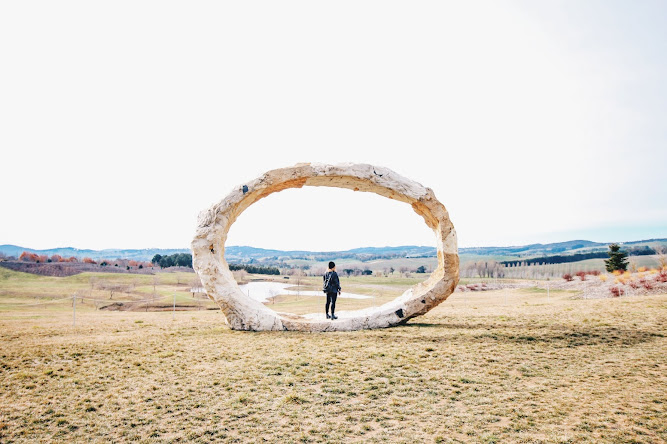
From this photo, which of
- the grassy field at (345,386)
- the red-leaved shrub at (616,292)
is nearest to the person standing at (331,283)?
the grassy field at (345,386)

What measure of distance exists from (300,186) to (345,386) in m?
8.96

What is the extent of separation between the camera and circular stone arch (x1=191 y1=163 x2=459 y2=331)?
13.8 m

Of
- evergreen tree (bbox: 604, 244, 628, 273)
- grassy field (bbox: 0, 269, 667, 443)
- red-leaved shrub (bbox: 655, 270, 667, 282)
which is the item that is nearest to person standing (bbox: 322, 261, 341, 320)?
grassy field (bbox: 0, 269, 667, 443)

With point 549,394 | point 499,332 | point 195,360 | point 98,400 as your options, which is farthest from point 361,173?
point 98,400

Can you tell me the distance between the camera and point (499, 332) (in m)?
12.4

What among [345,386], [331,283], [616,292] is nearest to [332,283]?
[331,283]

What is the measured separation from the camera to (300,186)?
15.2m

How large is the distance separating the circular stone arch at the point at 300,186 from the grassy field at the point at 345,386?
103cm

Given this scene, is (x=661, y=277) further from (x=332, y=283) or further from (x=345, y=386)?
(x=345, y=386)

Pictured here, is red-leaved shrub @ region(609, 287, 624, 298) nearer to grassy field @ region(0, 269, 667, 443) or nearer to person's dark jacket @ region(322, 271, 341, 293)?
grassy field @ region(0, 269, 667, 443)

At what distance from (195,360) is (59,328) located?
914cm

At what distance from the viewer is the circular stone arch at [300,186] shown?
13797 millimetres

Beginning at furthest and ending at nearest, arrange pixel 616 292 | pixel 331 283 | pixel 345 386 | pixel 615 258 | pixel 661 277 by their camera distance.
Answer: pixel 615 258, pixel 661 277, pixel 616 292, pixel 331 283, pixel 345 386

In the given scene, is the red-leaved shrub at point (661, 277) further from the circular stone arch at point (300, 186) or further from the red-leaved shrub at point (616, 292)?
the circular stone arch at point (300, 186)
